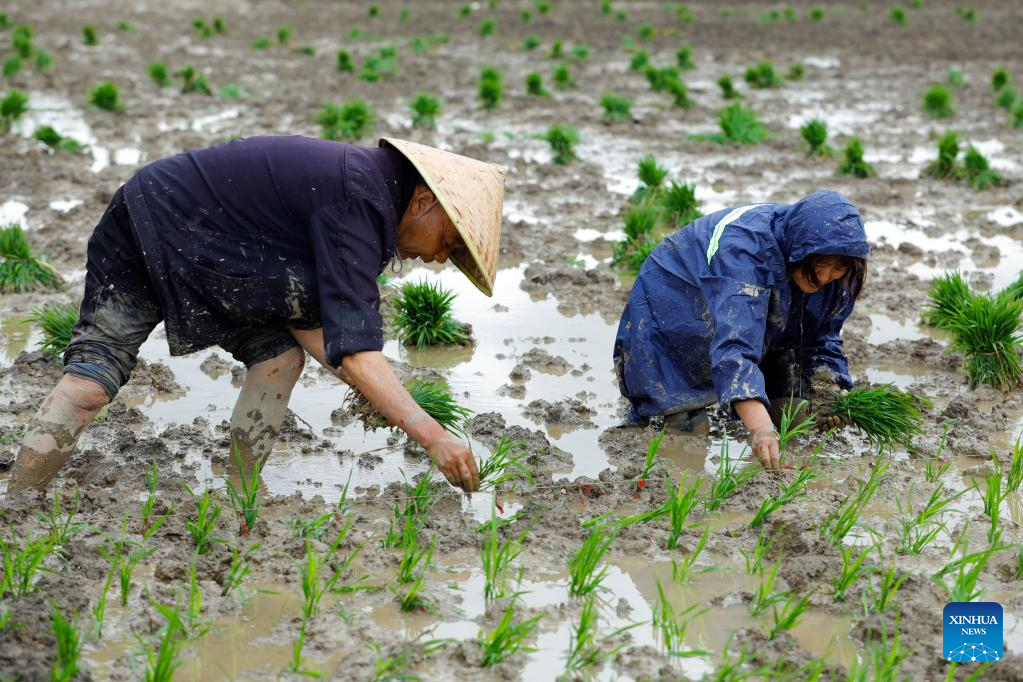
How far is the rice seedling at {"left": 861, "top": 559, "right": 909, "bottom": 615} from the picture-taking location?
3188 millimetres

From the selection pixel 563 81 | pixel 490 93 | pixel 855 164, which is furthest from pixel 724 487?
pixel 563 81

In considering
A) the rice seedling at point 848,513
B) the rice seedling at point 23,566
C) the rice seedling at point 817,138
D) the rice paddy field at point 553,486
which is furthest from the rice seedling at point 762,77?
the rice seedling at point 23,566

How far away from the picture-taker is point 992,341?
5.18 meters

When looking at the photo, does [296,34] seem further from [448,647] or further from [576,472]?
[448,647]

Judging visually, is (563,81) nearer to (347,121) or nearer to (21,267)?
(347,121)

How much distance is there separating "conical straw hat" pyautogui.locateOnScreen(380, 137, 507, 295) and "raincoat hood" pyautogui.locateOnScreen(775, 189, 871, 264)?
45.1 inches

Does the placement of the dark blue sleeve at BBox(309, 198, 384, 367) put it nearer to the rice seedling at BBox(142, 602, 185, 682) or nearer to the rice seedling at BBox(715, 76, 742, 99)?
the rice seedling at BBox(142, 602, 185, 682)

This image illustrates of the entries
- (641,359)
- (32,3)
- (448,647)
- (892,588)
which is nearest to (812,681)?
(892,588)

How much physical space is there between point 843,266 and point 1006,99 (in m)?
9.34

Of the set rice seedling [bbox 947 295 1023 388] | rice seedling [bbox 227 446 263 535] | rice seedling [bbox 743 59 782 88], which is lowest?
rice seedling [bbox 227 446 263 535]

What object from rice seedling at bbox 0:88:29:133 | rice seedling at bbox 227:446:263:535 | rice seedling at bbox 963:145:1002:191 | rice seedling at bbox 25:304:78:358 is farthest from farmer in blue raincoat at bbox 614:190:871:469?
rice seedling at bbox 0:88:29:133

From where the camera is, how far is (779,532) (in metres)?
3.71

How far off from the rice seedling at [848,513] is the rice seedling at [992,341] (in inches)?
51.7

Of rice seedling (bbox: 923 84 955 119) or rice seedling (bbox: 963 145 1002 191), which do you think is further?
rice seedling (bbox: 923 84 955 119)
